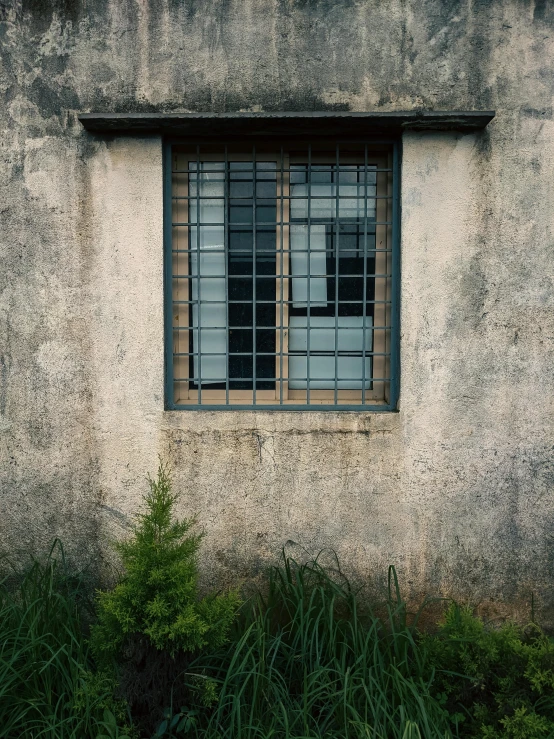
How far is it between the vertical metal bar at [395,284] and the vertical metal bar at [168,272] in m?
1.36

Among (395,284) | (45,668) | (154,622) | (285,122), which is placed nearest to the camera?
(154,622)

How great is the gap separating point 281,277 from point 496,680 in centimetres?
245

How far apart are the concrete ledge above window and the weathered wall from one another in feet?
0.38

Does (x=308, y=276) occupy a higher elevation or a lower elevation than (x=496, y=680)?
higher

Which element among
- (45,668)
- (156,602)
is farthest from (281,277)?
(45,668)

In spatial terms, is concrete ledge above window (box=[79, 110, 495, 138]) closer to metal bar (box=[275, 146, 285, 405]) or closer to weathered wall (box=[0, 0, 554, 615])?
weathered wall (box=[0, 0, 554, 615])

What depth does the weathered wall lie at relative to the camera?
3.52 metres

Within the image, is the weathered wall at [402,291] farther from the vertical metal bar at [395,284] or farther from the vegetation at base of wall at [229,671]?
Result: the vegetation at base of wall at [229,671]

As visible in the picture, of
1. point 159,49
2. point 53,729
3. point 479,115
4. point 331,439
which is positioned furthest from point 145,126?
point 53,729

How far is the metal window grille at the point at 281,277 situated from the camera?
12.3 feet

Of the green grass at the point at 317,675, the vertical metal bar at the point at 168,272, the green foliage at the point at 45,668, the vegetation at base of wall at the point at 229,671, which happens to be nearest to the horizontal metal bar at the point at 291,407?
the vertical metal bar at the point at 168,272

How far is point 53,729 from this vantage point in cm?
272

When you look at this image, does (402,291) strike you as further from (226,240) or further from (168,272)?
(168,272)

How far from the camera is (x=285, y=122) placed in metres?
3.49
